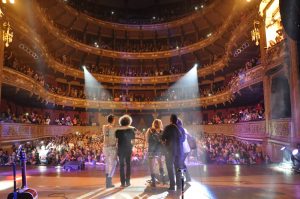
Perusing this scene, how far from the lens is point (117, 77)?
34.7 meters

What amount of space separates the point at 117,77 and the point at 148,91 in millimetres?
5248

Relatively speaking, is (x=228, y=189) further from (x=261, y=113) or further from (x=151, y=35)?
(x=151, y=35)

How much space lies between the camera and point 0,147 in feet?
47.6

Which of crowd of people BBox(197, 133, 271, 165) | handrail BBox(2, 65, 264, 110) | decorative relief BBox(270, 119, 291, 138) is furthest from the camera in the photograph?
handrail BBox(2, 65, 264, 110)

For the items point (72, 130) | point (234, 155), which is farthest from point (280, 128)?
point (72, 130)

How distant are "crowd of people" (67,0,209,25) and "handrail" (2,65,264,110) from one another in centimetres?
1081

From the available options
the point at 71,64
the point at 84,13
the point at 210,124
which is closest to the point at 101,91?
the point at 71,64

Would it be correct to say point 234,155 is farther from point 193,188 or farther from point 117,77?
point 117,77

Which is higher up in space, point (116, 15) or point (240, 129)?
point (116, 15)

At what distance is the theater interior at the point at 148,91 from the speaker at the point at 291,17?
12 millimetres

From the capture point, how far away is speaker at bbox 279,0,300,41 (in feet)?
8.09

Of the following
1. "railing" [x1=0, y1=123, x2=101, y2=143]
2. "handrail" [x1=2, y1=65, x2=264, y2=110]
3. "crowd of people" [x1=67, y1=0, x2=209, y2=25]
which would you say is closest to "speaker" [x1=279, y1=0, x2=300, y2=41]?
"handrail" [x1=2, y1=65, x2=264, y2=110]

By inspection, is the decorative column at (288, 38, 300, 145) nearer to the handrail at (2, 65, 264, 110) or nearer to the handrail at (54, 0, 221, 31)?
the handrail at (2, 65, 264, 110)

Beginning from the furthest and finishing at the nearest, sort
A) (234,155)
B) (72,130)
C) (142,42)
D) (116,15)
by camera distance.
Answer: (142,42) → (116,15) → (72,130) → (234,155)
